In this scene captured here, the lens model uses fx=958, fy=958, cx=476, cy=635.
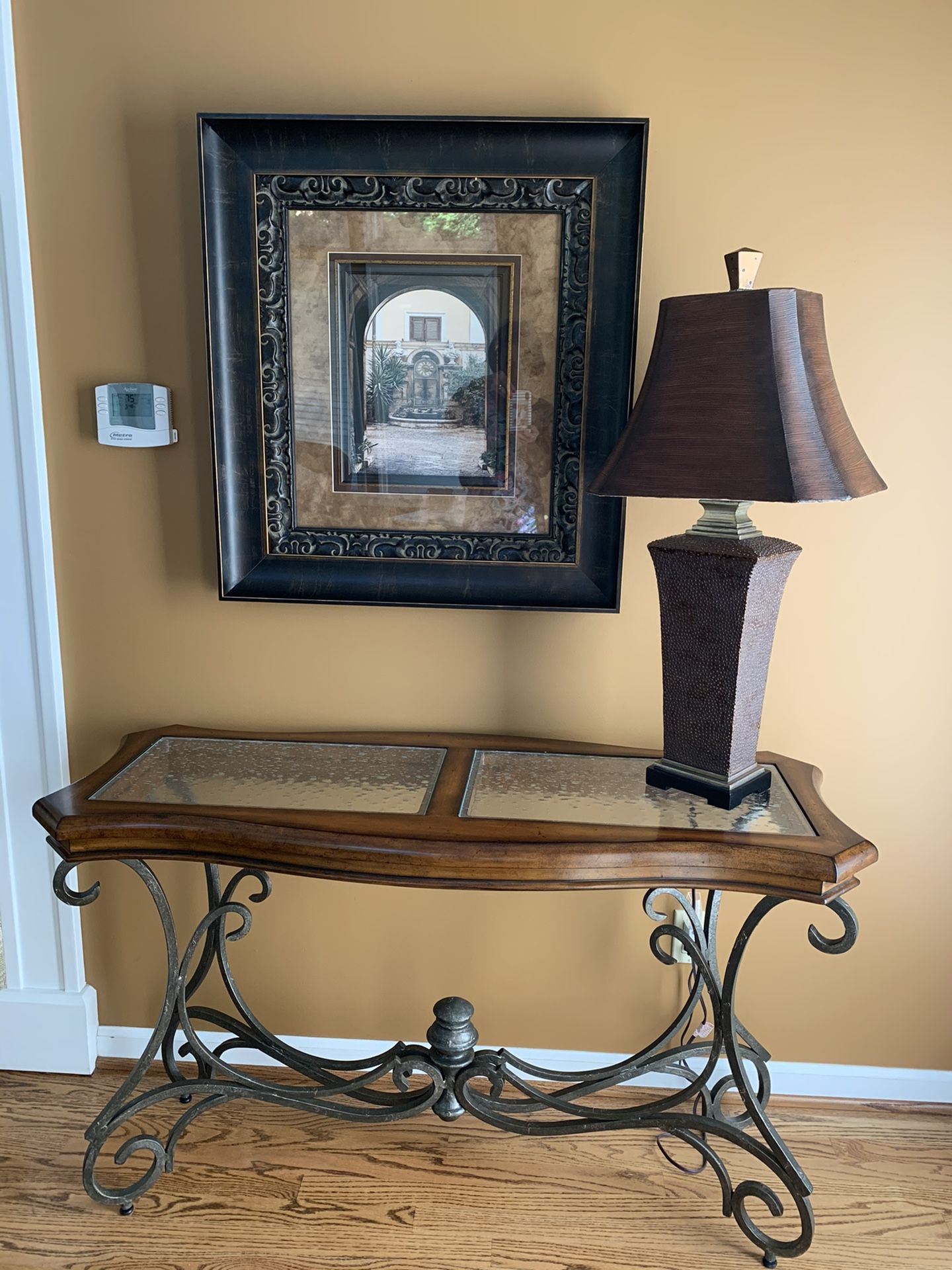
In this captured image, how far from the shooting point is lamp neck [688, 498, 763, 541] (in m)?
1.55

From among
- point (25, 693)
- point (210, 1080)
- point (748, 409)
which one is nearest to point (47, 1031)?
point (210, 1080)

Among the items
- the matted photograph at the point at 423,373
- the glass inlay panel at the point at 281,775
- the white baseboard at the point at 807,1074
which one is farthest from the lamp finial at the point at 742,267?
the white baseboard at the point at 807,1074

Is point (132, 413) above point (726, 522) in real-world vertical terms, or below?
above

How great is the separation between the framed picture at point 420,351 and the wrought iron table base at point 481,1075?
0.65 metres

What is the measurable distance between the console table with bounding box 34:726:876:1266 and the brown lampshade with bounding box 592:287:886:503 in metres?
0.54

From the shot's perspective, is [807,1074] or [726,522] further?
[807,1074]

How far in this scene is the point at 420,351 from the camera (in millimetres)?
1809

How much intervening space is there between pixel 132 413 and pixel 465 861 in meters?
1.08

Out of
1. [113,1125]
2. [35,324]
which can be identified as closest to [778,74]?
[35,324]

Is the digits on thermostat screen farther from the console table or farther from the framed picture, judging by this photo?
the console table

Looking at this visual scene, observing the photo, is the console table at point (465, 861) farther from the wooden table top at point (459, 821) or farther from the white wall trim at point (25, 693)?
the white wall trim at point (25, 693)

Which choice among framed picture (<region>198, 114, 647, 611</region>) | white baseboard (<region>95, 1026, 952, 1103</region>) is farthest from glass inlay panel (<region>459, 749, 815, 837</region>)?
white baseboard (<region>95, 1026, 952, 1103</region>)

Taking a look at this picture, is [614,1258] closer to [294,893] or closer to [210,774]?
[294,893]

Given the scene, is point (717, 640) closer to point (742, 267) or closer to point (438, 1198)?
point (742, 267)
